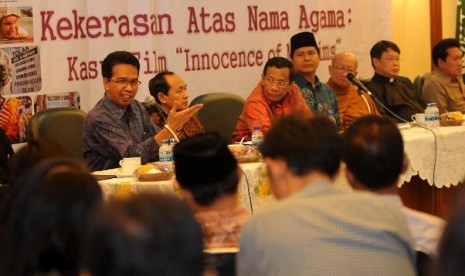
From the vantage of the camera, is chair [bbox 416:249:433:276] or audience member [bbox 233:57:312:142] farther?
audience member [bbox 233:57:312:142]

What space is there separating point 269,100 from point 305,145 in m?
3.04

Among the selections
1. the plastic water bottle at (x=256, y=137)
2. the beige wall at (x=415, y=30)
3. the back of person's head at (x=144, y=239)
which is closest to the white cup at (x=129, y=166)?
the plastic water bottle at (x=256, y=137)

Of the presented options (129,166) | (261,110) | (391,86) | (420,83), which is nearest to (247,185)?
(129,166)

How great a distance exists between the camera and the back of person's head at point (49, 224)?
1727mm

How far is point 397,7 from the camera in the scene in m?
8.16

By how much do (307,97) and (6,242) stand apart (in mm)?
4297

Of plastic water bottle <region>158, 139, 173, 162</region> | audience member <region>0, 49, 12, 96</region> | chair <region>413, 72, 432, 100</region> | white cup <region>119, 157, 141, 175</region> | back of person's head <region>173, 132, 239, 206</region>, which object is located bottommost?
white cup <region>119, 157, 141, 175</region>

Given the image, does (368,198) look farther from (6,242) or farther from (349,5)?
(349,5)

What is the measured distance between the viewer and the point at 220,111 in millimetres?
5887

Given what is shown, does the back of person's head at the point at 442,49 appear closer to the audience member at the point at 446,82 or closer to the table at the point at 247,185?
the audience member at the point at 446,82

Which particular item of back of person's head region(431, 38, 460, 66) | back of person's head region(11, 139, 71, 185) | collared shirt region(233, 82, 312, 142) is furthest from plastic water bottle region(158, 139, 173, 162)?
back of person's head region(431, 38, 460, 66)

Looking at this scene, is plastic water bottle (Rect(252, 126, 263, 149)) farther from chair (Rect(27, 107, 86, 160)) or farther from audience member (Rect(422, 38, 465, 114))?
audience member (Rect(422, 38, 465, 114))

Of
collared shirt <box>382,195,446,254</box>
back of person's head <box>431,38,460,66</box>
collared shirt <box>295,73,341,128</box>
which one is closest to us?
collared shirt <box>382,195,446,254</box>

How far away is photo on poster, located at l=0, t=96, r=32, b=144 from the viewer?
528 centimetres
